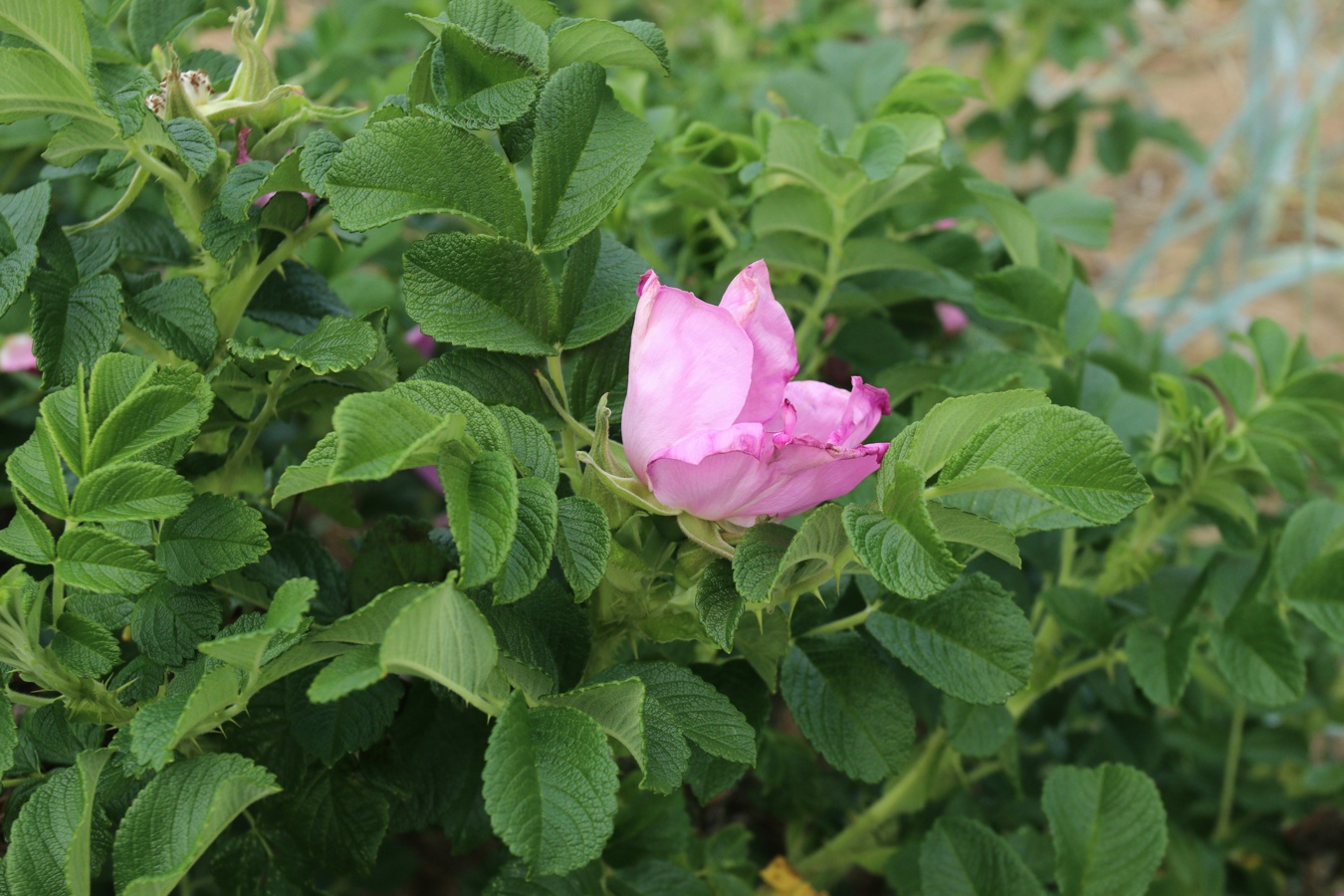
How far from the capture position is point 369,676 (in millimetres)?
369

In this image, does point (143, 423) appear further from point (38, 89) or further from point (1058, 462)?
point (1058, 462)

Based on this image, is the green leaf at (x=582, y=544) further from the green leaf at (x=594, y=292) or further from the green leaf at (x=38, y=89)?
the green leaf at (x=38, y=89)

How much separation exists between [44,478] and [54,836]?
0.14 meters

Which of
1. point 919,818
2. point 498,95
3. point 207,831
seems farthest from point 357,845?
point 919,818

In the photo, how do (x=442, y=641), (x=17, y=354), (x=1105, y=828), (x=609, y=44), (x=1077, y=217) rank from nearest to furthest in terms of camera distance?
(x=442, y=641) < (x=609, y=44) < (x=1105, y=828) < (x=17, y=354) < (x=1077, y=217)

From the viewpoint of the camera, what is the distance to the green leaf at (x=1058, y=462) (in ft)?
1.34

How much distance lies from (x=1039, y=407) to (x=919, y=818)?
54cm

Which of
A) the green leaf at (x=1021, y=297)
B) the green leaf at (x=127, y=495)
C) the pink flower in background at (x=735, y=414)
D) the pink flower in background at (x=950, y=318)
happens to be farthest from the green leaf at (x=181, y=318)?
the pink flower in background at (x=950, y=318)

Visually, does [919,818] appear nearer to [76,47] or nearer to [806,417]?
[806,417]

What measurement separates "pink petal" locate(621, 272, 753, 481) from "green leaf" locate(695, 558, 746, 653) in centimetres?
5

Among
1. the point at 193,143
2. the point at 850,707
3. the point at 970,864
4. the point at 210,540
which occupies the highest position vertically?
the point at 193,143

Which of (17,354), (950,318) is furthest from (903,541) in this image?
(17,354)

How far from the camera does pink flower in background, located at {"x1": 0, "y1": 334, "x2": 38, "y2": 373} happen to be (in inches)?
31.1

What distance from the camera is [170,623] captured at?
462mm
